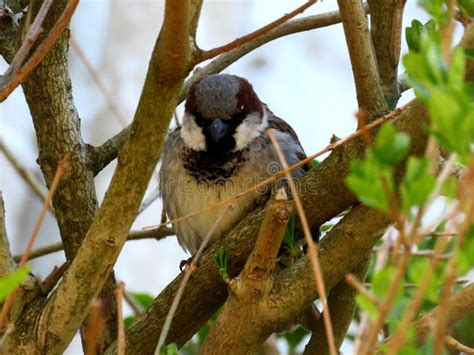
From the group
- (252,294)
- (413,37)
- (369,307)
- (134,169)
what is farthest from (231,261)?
(369,307)

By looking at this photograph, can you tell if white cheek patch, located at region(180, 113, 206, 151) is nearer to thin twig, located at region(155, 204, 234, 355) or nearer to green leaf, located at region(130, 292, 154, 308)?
green leaf, located at region(130, 292, 154, 308)

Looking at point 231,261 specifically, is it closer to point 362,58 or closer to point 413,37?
point 362,58

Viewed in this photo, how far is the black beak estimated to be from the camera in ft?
8.14

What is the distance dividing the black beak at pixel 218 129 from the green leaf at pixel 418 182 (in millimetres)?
1635

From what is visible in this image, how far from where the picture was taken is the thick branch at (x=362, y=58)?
179 cm

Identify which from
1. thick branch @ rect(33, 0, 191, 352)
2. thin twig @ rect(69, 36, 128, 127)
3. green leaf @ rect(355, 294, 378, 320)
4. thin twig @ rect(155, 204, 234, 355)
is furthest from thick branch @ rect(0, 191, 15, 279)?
green leaf @ rect(355, 294, 378, 320)

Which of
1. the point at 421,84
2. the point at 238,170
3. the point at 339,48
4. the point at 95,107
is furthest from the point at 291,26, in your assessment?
the point at 339,48

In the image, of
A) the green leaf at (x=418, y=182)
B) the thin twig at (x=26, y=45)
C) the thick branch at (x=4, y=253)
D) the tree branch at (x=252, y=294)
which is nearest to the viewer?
the green leaf at (x=418, y=182)

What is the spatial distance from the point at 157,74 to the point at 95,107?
5.58 metres

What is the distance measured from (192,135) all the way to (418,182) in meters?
1.75

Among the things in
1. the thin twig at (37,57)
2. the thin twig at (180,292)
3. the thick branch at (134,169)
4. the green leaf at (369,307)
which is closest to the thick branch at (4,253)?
the thick branch at (134,169)

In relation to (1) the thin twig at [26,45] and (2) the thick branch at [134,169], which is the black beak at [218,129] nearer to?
(2) the thick branch at [134,169]

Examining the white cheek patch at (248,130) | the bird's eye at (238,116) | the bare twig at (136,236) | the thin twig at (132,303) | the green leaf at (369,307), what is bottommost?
the green leaf at (369,307)

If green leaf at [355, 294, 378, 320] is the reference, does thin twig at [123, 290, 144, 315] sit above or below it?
above
